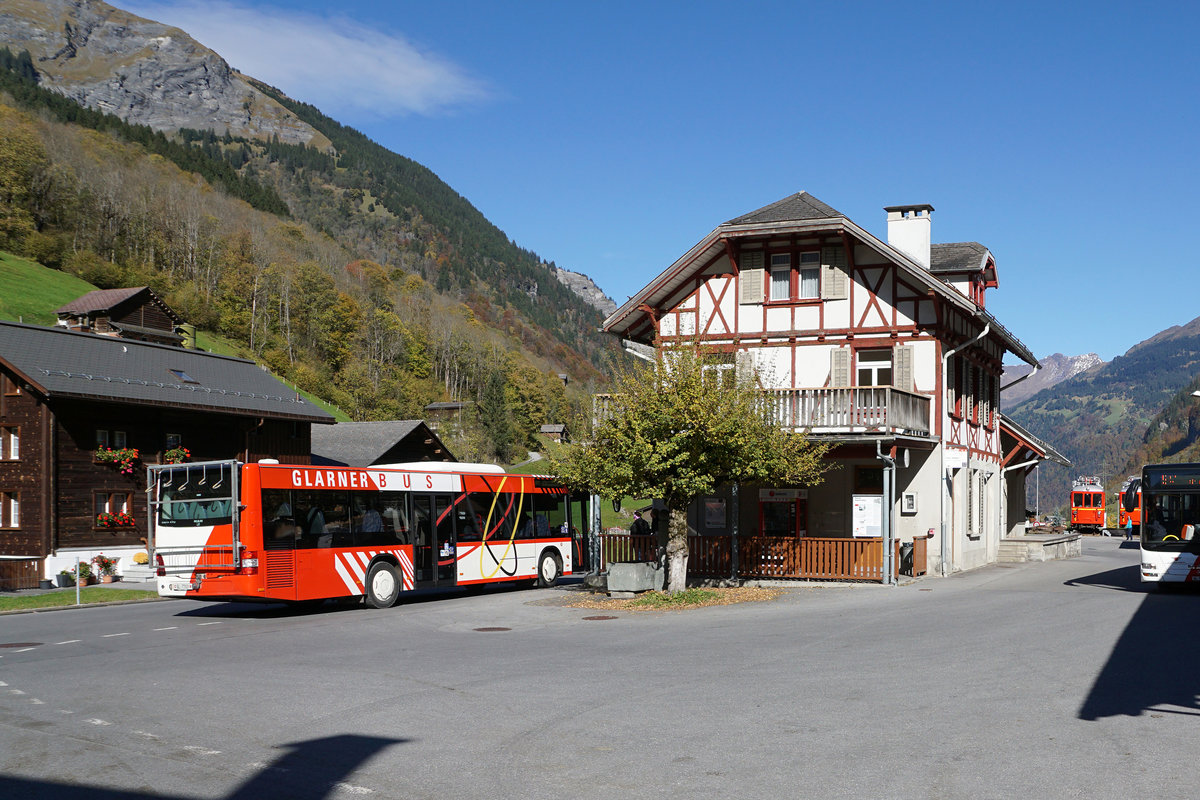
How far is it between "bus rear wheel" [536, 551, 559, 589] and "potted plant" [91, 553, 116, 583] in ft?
47.9

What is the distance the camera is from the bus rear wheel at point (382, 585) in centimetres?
2241

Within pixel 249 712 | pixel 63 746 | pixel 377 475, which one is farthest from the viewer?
pixel 377 475

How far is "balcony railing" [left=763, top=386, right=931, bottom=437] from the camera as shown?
26.6 m

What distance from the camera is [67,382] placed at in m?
34.9

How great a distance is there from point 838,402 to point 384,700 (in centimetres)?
1783

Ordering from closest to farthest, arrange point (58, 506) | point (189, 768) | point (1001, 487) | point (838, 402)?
point (189, 768) → point (838, 402) → point (58, 506) → point (1001, 487)

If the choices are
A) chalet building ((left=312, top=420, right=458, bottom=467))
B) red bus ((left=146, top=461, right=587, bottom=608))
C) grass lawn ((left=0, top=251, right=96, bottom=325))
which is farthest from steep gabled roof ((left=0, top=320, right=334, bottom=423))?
grass lawn ((left=0, top=251, right=96, bottom=325))

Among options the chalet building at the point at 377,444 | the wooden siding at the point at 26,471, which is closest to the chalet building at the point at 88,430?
the wooden siding at the point at 26,471

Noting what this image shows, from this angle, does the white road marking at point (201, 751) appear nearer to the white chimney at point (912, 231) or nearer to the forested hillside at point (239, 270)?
the white chimney at point (912, 231)

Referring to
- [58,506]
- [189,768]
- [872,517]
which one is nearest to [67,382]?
[58,506]

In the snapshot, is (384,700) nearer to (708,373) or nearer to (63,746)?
(63,746)

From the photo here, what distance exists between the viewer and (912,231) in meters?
33.9

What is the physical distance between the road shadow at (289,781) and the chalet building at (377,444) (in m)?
44.0

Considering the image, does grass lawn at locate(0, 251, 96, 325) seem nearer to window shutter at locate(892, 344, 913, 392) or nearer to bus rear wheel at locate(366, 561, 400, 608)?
bus rear wheel at locate(366, 561, 400, 608)
